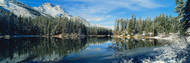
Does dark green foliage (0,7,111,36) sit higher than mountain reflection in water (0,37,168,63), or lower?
higher

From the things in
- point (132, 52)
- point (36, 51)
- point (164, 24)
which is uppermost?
point (164, 24)

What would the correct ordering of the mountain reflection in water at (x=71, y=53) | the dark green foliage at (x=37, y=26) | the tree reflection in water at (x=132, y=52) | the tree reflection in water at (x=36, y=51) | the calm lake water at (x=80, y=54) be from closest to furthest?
the tree reflection in water at (x=132, y=52)
the calm lake water at (x=80, y=54)
the mountain reflection in water at (x=71, y=53)
the tree reflection in water at (x=36, y=51)
the dark green foliage at (x=37, y=26)

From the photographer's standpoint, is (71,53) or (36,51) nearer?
(71,53)

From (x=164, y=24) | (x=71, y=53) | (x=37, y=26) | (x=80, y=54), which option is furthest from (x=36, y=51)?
(x=37, y=26)

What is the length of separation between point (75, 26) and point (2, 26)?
55733 millimetres

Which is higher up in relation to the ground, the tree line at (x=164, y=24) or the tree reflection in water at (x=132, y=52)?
the tree line at (x=164, y=24)

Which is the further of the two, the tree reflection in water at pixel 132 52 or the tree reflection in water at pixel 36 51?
the tree reflection in water at pixel 36 51

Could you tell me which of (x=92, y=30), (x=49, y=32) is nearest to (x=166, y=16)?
(x=92, y=30)

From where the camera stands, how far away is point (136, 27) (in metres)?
108

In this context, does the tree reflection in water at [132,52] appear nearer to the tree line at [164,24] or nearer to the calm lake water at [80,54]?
the calm lake water at [80,54]

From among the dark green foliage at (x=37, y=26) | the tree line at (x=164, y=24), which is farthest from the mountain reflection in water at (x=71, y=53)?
the dark green foliage at (x=37, y=26)

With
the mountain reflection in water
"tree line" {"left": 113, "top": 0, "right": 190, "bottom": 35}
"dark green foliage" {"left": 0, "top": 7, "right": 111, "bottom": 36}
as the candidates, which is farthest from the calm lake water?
"dark green foliage" {"left": 0, "top": 7, "right": 111, "bottom": 36}

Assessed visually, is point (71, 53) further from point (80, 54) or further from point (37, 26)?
point (37, 26)

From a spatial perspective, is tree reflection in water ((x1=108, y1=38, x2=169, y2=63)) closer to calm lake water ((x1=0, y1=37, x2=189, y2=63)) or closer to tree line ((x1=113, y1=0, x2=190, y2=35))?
calm lake water ((x1=0, y1=37, x2=189, y2=63))
